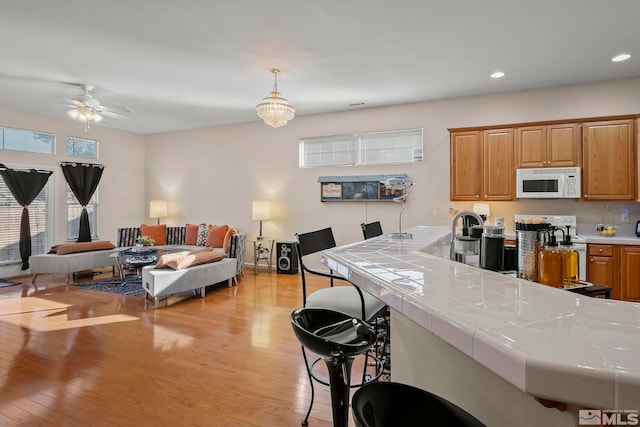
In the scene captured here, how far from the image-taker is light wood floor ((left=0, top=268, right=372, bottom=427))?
2.15 m

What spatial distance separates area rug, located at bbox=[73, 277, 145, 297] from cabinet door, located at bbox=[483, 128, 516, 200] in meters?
5.20

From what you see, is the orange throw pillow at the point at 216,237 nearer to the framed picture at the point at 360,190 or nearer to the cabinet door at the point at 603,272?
the framed picture at the point at 360,190

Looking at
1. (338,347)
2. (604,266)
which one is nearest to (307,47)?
(338,347)

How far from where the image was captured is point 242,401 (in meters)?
2.27

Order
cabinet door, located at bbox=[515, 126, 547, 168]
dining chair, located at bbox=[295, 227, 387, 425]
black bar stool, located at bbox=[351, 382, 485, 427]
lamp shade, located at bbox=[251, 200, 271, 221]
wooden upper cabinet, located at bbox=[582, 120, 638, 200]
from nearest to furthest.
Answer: black bar stool, located at bbox=[351, 382, 485, 427], dining chair, located at bbox=[295, 227, 387, 425], wooden upper cabinet, located at bbox=[582, 120, 638, 200], cabinet door, located at bbox=[515, 126, 547, 168], lamp shade, located at bbox=[251, 200, 271, 221]

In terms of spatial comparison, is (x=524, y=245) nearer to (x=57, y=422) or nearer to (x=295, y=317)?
(x=295, y=317)

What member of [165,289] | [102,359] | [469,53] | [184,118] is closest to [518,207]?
[469,53]

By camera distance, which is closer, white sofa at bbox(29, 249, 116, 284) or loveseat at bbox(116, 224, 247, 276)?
white sofa at bbox(29, 249, 116, 284)

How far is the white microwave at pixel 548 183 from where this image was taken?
4332 millimetres

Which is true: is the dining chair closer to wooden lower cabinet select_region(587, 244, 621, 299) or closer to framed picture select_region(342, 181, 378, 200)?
wooden lower cabinet select_region(587, 244, 621, 299)

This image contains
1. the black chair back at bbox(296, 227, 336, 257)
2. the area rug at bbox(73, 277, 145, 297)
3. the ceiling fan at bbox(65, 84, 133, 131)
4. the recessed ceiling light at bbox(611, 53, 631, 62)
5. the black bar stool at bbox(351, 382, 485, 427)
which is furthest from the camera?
the area rug at bbox(73, 277, 145, 297)

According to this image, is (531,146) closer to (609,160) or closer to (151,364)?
(609,160)

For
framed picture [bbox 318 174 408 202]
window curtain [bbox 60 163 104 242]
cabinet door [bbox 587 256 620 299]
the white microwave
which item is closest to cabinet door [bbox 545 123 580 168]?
the white microwave

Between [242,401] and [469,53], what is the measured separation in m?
3.95
